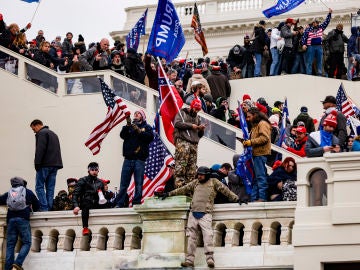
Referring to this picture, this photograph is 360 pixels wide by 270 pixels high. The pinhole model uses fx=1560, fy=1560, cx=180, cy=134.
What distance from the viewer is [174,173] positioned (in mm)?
26578

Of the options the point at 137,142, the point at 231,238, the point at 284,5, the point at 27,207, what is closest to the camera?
the point at 231,238

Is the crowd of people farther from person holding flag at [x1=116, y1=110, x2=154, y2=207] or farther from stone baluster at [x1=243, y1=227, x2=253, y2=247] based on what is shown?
stone baluster at [x1=243, y1=227, x2=253, y2=247]

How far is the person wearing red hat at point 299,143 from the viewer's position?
28.8m

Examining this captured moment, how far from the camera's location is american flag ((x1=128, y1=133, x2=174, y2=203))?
28.1 metres

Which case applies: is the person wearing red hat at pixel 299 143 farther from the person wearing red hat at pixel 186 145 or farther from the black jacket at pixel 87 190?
the black jacket at pixel 87 190

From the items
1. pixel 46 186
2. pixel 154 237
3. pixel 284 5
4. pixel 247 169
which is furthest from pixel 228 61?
pixel 154 237

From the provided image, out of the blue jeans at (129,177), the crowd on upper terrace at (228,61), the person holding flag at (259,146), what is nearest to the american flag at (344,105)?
the crowd on upper terrace at (228,61)

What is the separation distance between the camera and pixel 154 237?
1012 inches

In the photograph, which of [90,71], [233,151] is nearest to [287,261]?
[233,151]

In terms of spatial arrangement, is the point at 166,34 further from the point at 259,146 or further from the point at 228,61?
the point at 228,61

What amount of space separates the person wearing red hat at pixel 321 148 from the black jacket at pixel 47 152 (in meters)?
5.65

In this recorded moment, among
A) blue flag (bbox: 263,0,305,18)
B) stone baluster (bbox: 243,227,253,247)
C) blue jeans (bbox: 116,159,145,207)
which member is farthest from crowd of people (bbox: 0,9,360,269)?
blue flag (bbox: 263,0,305,18)

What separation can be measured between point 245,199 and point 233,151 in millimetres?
7161

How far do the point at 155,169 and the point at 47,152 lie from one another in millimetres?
2052
